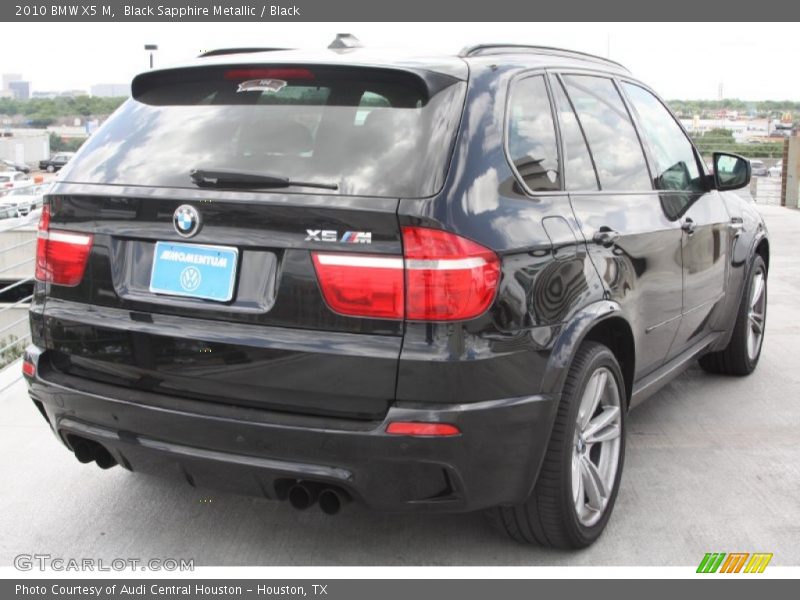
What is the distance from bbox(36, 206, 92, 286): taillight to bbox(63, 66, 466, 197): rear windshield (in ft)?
0.66

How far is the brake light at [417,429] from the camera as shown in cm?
273

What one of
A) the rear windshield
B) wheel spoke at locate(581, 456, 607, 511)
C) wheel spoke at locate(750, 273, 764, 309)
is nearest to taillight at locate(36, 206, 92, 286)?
the rear windshield

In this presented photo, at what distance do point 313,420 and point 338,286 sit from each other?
41 cm

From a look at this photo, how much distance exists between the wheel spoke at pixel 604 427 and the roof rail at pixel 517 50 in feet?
4.65

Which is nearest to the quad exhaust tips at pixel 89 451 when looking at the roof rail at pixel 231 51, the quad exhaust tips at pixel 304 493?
the quad exhaust tips at pixel 304 493

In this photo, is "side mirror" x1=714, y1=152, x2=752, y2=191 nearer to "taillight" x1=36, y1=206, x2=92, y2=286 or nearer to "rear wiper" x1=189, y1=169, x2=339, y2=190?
"rear wiper" x1=189, y1=169, x2=339, y2=190

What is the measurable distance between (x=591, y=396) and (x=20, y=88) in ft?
319

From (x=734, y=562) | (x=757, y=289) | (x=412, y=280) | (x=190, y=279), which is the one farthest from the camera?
(x=757, y=289)

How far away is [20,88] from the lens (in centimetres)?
9075

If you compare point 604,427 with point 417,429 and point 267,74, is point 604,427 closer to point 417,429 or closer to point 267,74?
point 417,429

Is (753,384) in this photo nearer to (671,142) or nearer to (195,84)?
(671,142)

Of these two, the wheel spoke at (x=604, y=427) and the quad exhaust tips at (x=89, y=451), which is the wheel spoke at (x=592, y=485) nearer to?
the wheel spoke at (x=604, y=427)

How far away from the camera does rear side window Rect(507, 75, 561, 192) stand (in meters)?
3.14

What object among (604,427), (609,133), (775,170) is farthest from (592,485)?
(775,170)
